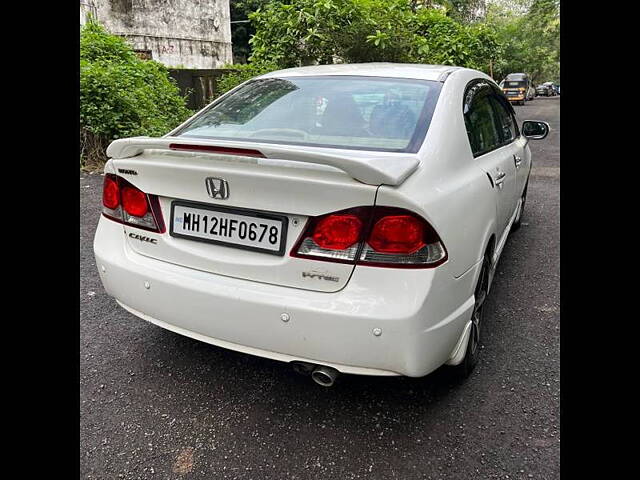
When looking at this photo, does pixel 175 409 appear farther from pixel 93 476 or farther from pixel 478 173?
pixel 478 173

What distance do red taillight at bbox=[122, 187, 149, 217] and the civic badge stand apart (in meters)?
0.40

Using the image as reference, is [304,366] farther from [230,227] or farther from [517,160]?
[517,160]

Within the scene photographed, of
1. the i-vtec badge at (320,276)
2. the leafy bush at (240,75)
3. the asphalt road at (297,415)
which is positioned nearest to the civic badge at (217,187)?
the i-vtec badge at (320,276)

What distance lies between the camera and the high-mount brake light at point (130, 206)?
2.14 metres

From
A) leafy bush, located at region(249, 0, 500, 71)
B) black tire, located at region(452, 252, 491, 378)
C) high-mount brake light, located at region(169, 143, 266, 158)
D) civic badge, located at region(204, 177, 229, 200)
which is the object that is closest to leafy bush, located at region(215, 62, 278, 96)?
leafy bush, located at region(249, 0, 500, 71)

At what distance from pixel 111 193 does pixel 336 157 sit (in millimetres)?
1188

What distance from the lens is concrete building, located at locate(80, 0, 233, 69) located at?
18.4 m

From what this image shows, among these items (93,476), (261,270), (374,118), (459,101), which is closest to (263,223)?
(261,270)

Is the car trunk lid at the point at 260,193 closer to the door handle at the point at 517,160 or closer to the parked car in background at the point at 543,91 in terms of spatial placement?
the door handle at the point at 517,160

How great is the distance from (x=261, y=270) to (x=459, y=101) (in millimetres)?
1398

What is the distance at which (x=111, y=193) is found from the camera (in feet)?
7.54

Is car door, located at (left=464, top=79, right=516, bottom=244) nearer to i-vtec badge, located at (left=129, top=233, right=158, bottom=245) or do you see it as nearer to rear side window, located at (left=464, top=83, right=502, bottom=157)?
rear side window, located at (left=464, top=83, right=502, bottom=157)
